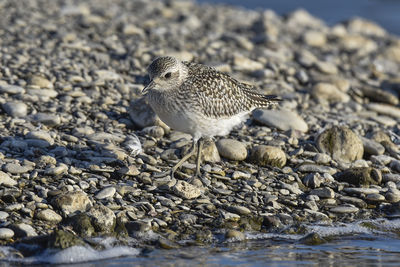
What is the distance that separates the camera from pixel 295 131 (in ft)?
32.9

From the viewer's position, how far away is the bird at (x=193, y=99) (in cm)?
835

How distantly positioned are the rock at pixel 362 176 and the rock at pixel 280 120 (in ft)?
4.85

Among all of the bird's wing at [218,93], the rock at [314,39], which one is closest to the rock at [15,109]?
the bird's wing at [218,93]

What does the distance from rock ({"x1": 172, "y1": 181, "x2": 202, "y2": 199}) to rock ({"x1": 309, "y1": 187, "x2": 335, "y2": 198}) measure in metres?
1.50

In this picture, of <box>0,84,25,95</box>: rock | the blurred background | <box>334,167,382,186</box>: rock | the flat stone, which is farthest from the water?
the blurred background

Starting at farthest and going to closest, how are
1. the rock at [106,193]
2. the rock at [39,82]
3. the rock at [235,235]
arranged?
the rock at [39,82], the rock at [106,193], the rock at [235,235]

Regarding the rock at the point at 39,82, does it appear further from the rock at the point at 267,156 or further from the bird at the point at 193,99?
the rock at the point at 267,156

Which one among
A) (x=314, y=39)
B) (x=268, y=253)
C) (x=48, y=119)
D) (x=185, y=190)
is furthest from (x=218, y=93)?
(x=314, y=39)

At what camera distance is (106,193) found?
301 inches

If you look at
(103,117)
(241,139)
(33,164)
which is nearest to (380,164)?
(241,139)

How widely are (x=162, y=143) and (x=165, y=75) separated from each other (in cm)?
132

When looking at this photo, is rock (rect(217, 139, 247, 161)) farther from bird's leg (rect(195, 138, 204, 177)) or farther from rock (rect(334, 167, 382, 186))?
rock (rect(334, 167, 382, 186))

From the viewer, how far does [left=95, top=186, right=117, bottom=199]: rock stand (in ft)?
25.0

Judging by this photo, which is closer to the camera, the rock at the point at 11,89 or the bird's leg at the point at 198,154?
the bird's leg at the point at 198,154
